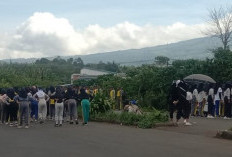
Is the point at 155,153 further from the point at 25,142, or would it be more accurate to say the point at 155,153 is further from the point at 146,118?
the point at 146,118

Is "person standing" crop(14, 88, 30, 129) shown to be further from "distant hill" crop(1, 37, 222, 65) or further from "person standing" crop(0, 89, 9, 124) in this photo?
"distant hill" crop(1, 37, 222, 65)

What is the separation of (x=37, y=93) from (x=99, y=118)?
309 cm

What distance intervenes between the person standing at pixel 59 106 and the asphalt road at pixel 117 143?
6.43 feet

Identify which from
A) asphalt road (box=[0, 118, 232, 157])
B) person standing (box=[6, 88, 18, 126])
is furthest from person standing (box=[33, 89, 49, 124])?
asphalt road (box=[0, 118, 232, 157])

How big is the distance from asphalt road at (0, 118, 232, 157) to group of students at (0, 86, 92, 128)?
2246 millimetres

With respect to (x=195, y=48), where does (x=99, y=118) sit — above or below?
below

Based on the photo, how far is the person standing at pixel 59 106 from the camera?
706 inches

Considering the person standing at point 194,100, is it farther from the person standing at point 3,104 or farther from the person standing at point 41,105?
the person standing at point 3,104

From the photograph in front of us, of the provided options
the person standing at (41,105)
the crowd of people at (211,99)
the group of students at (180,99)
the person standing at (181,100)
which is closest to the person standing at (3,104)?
the person standing at (41,105)

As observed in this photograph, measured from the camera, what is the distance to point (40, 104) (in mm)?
19422

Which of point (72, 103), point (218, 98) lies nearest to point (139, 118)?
point (72, 103)

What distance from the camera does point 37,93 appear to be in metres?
19.7

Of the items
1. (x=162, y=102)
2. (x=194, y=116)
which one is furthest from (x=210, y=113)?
(x=162, y=102)

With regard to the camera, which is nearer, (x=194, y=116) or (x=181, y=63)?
(x=194, y=116)
